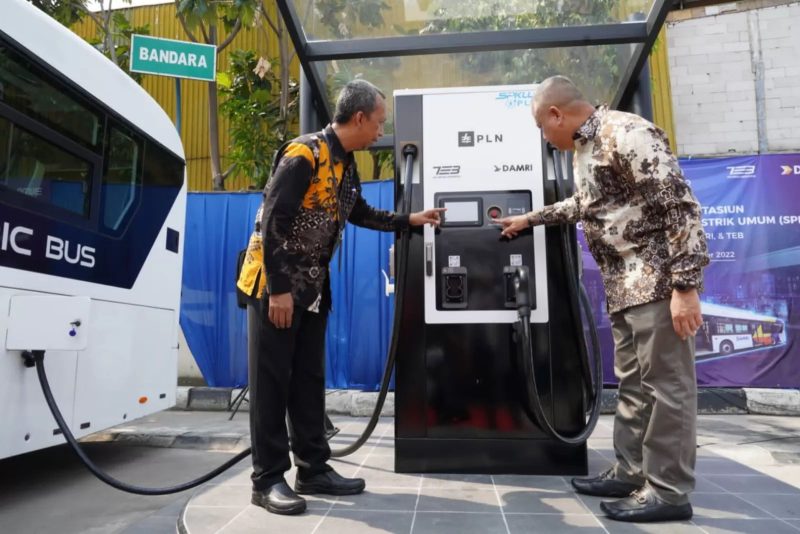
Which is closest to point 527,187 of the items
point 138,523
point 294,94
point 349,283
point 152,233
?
point 138,523

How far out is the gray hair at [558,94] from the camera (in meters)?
2.36

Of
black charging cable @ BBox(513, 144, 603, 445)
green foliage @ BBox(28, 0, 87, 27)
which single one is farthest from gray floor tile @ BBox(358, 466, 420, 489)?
green foliage @ BBox(28, 0, 87, 27)

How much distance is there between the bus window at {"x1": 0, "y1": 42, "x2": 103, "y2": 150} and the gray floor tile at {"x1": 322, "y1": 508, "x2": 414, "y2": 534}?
2747 millimetres

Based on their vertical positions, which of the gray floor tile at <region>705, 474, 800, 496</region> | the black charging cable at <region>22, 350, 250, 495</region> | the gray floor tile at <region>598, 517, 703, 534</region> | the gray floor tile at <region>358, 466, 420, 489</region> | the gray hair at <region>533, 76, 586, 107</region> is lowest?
the gray floor tile at <region>705, 474, 800, 496</region>

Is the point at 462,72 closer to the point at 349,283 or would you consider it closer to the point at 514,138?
the point at 514,138

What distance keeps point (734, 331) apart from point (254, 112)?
8.15m


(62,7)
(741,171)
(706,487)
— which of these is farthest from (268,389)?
(62,7)

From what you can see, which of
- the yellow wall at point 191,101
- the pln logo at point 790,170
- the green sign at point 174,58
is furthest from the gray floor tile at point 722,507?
the yellow wall at point 191,101

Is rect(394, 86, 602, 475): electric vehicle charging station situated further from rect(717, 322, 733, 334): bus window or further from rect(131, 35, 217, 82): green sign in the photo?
rect(717, 322, 733, 334): bus window

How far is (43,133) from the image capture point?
10.3 ft

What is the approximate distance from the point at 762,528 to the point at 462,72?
2.95m

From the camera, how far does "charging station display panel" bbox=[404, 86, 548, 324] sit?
9.46ft

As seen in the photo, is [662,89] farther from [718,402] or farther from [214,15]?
[214,15]

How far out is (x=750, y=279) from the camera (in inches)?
224
